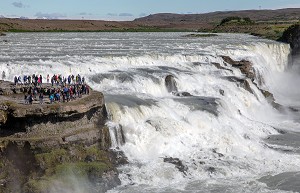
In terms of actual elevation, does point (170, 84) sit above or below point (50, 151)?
above

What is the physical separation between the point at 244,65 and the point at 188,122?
52.3 ft

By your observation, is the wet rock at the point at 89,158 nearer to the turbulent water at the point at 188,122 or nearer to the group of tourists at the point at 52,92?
the turbulent water at the point at 188,122

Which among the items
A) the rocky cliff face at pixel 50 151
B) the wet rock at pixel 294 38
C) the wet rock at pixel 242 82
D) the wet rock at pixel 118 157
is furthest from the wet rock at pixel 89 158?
the wet rock at pixel 294 38

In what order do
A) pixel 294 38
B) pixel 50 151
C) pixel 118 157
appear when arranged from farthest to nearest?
pixel 294 38
pixel 118 157
pixel 50 151

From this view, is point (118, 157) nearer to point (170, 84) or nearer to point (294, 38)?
point (170, 84)

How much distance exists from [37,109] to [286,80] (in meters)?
34.7

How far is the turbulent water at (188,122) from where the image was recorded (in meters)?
19.0

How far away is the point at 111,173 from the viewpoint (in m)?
18.2

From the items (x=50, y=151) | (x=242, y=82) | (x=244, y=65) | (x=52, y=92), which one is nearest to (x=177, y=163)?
(x=50, y=151)

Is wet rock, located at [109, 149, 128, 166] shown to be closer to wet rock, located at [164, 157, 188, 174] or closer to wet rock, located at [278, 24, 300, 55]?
wet rock, located at [164, 157, 188, 174]

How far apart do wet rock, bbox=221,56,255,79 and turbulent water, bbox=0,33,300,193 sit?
60 centimetres

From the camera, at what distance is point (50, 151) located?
687 inches

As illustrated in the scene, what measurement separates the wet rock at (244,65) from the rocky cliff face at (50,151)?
21.5m

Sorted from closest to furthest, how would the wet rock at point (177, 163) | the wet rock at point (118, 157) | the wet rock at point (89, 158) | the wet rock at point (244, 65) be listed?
the wet rock at point (89, 158) → the wet rock at point (118, 157) → the wet rock at point (177, 163) → the wet rock at point (244, 65)
